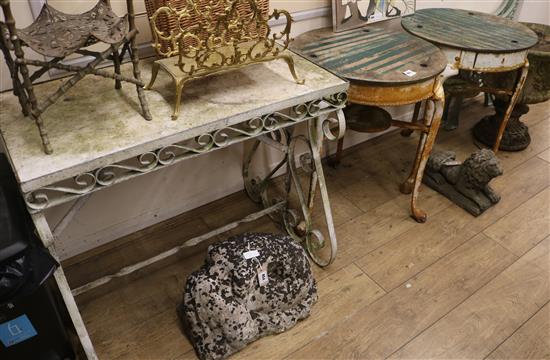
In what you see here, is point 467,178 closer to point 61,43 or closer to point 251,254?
point 251,254

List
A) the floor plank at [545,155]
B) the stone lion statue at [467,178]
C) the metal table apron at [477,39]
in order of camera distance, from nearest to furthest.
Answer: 1. the metal table apron at [477,39]
2. the stone lion statue at [467,178]
3. the floor plank at [545,155]

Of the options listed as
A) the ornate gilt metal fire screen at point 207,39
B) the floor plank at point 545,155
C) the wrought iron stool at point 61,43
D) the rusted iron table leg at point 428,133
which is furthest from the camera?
the floor plank at point 545,155

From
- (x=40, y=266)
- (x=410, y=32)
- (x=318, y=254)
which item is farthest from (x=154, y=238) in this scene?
(x=410, y=32)

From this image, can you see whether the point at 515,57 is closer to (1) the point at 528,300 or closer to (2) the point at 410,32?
(2) the point at 410,32

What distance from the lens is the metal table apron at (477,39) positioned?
1.94 meters

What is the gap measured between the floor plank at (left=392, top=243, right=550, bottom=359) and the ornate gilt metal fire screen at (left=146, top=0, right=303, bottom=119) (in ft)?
3.41

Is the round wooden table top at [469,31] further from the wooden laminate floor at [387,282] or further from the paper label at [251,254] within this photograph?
the paper label at [251,254]

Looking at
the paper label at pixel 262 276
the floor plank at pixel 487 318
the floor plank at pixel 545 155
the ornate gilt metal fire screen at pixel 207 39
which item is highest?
the ornate gilt metal fire screen at pixel 207 39

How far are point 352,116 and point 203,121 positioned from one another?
1.06m

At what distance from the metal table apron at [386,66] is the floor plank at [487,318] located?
0.47 m

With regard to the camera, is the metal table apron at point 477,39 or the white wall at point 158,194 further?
the metal table apron at point 477,39

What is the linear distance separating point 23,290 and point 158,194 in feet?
2.98

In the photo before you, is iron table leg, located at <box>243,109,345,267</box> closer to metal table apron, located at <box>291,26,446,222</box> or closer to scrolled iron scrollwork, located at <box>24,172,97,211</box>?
metal table apron, located at <box>291,26,446,222</box>

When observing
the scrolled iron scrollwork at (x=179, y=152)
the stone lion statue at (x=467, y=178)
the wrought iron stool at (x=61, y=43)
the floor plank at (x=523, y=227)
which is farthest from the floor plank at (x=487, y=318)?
the wrought iron stool at (x=61, y=43)
